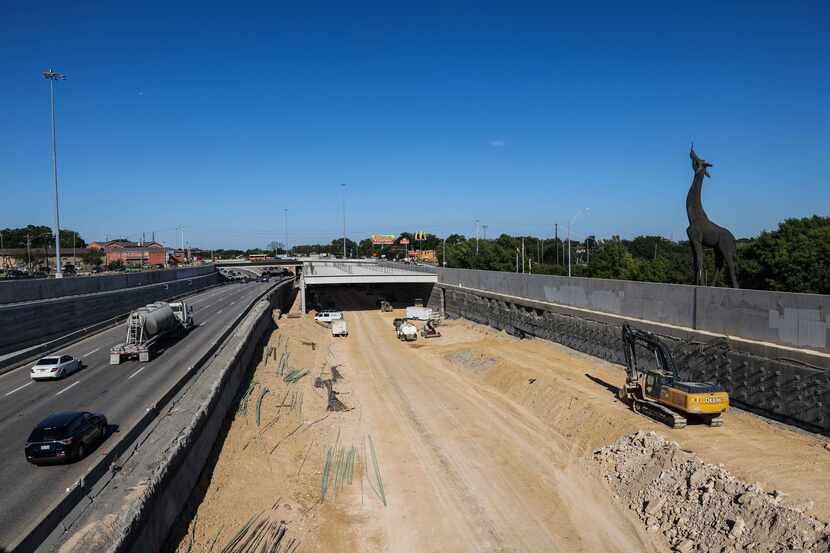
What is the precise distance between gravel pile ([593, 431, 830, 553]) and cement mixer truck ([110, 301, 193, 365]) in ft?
97.2

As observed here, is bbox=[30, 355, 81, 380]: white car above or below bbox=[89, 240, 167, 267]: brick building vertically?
below

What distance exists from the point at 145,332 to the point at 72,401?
34.2ft

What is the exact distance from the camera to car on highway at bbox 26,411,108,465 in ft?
58.4

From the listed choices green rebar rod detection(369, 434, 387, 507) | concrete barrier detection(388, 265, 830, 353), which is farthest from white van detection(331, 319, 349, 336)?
green rebar rod detection(369, 434, 387, 507)

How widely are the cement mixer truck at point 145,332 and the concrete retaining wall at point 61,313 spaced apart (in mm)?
6264

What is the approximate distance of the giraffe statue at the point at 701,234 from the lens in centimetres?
3088

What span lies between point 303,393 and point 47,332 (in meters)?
20.5

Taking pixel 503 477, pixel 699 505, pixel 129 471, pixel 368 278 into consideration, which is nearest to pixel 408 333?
pixel 368 278

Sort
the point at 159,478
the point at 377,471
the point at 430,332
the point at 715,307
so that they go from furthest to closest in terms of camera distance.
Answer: the point at 430,332 < the point at 715,307 < the point at 377,471 < the point at 159,478

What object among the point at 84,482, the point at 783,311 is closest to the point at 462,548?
the point at 84,482

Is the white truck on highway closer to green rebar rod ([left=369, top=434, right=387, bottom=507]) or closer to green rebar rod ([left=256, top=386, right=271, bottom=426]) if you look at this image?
green rebar rod ([left=256, top=386, right=271, bottom=426])

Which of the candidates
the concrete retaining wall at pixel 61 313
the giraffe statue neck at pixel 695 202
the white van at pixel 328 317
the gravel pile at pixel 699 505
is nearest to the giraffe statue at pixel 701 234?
the giraffe statue neck at pixel 695 202

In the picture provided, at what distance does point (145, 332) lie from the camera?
36.2m

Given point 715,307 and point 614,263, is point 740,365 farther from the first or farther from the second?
point 614,263
